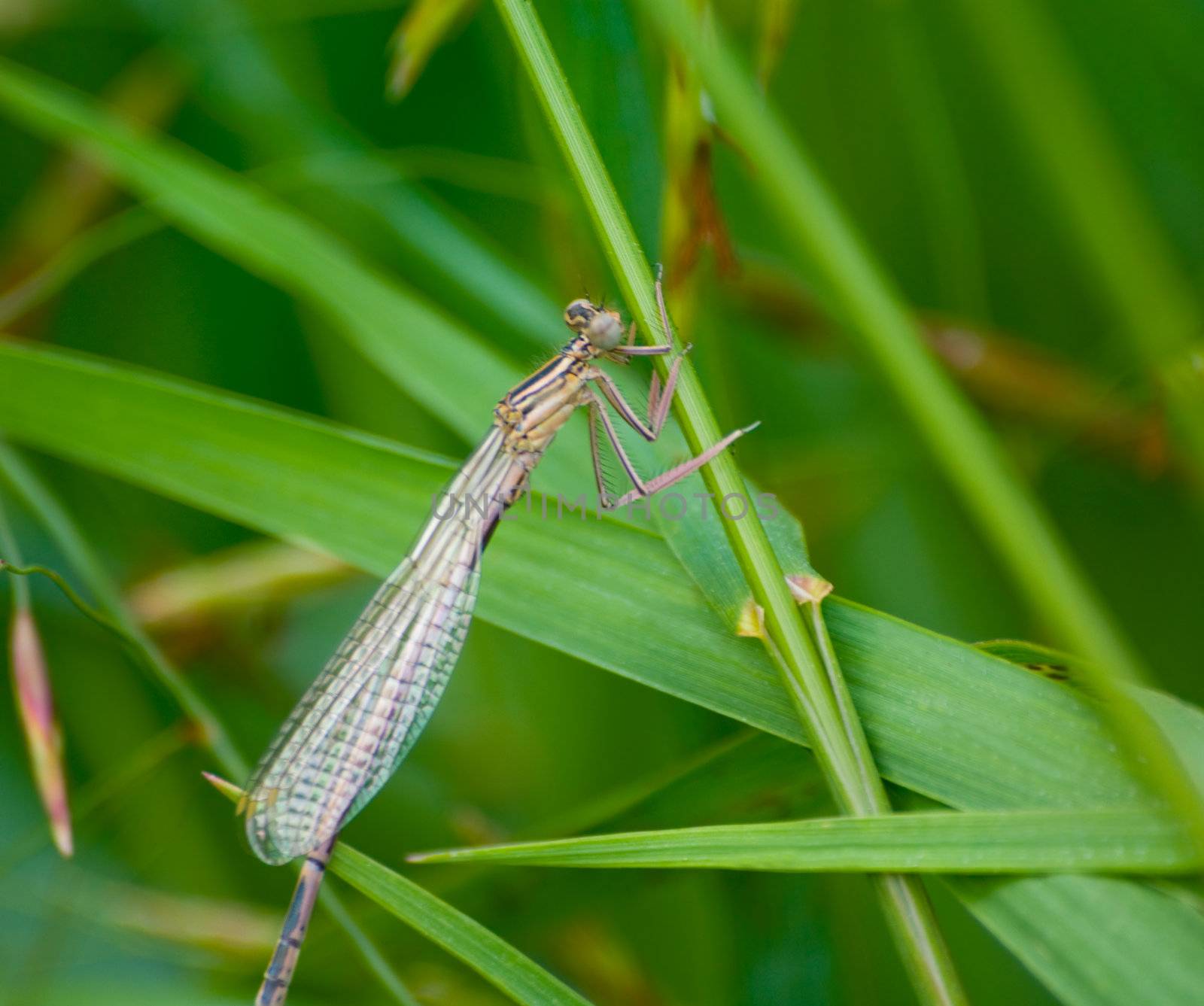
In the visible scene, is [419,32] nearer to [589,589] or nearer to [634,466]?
[634,466]

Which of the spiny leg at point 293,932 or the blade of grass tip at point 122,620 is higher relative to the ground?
the blade of grass tip at point 122,620

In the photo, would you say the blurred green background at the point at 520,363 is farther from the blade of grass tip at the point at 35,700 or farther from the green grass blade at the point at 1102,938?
the green grass blade at the point at 1102,938

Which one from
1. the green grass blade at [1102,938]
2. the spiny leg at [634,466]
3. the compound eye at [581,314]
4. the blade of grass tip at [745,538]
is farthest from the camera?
the compound eye at [581,314]

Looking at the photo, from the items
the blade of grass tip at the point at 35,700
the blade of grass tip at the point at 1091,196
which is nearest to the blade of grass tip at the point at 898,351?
the blade of grass tip at the point at 1091,196

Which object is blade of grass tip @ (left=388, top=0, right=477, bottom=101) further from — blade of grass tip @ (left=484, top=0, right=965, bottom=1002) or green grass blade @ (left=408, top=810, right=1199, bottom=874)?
green grass blade @ (left=408, top=810, right=1199, bottom=874)

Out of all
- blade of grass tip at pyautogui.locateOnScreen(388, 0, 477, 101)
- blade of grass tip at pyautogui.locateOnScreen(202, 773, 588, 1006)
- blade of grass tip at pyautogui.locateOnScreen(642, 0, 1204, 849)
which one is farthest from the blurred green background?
blade of grass tip at pyautogui.locateOnScreen(642, 0, 1204, 849)

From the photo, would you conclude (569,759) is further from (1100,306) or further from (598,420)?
(1100,306)
